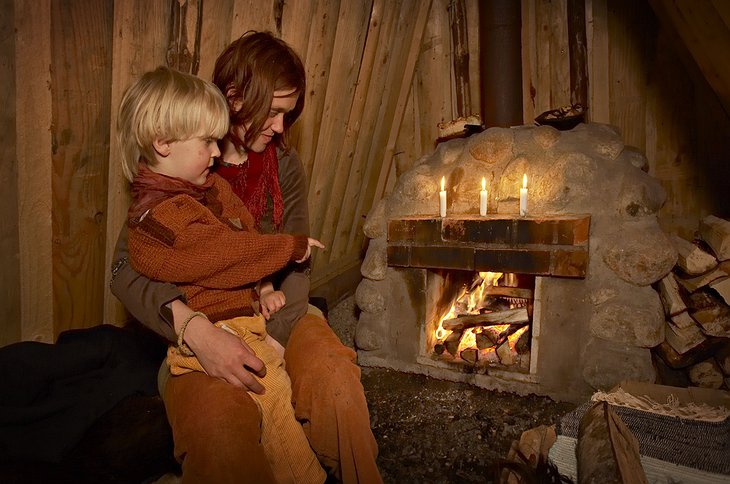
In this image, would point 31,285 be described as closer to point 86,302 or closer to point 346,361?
point 86,302

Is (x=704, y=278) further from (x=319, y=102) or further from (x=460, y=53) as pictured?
(x=460, y=53)

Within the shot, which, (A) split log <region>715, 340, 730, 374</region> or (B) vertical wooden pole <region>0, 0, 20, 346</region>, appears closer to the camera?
(B) vertical wooden pole <region>0, 0, 20, 346</region>

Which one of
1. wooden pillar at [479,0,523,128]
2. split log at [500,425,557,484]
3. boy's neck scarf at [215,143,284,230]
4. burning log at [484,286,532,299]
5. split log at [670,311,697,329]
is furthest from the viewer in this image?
wooden pillar at [479,0,523,128]

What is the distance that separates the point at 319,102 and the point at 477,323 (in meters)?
1.55

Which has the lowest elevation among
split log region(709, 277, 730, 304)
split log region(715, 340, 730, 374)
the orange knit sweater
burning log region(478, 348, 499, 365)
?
burning log region(478, 348, 499, 365)

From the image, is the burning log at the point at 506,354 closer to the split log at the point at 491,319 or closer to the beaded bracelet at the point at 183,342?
the split log at the point at 491,319

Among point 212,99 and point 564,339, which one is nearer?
point 212,99

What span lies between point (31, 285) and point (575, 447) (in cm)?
179

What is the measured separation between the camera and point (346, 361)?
1.31 metres

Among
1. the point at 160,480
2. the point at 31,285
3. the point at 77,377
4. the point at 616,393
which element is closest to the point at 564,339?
the point at 616,393

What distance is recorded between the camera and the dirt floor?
1626 mm

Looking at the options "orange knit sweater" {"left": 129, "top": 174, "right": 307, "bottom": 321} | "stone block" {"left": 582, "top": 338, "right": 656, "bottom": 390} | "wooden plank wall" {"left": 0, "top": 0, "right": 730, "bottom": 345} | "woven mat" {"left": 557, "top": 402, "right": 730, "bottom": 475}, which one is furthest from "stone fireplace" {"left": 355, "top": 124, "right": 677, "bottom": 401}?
"orange knit sweater" {"left": 129, "top": 174, "right": 307, "bottom": 321}

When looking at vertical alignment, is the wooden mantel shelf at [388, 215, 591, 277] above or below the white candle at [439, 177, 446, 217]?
below

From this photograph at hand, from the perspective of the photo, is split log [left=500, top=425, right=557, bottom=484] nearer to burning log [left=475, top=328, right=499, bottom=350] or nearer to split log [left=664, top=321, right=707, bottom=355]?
burning log [left=475, top=328, right=499, bottom=350]
